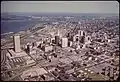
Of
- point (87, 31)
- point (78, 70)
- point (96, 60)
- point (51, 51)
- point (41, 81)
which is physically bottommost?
point (41, 81)

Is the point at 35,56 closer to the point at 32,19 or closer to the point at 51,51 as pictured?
the point at 51,51

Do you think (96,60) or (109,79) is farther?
(96,60)

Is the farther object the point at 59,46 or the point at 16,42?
the point at 59,46

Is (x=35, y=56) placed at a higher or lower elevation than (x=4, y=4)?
lower

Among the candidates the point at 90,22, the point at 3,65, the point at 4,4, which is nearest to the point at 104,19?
the point at 90,22

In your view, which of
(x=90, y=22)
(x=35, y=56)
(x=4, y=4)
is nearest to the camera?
(x=4, y=4)

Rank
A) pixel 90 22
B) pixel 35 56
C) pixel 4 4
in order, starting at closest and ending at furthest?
1. pixel 4 4
2. pixel 35 56
3. pixel 90 22

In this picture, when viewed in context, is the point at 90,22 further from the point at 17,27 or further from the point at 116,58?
the point at 17,27
